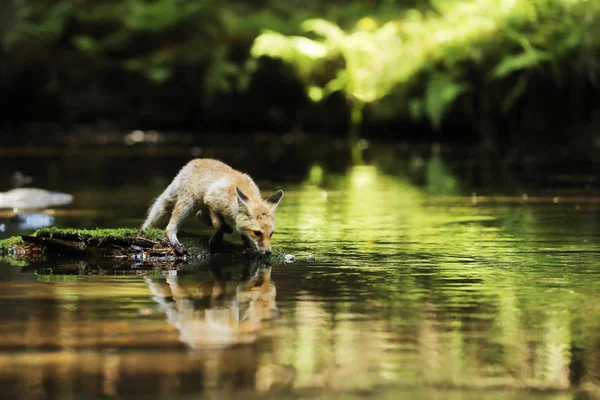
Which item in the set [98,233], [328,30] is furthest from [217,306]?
[328,30]

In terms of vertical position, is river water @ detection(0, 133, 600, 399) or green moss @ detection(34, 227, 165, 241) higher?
green moss @ detection(34, 227, 165, 241)

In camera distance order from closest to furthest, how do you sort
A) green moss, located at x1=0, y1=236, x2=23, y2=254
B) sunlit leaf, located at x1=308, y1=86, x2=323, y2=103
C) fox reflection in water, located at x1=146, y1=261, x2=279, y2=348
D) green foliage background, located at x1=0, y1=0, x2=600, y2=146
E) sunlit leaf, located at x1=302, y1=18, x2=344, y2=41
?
fox reflection in water, located at x1=146, y1=261, x2=279, y2=348 < green moss, located at x1=0, y1=236, x2=23, y2=254 < green foliage background, located at x1=0, y1=0, x2=600, y2=146 < sunlit leaf, located at x1=308, y1=86, x2=323, y2=103 < sunlit leaf, located at x1=302, y1=18, x2=344, y2=41

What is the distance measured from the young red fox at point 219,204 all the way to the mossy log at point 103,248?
0.14 m

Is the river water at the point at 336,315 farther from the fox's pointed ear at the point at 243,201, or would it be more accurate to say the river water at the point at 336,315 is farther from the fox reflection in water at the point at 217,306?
the fox's pointed ear at the point at 243,201

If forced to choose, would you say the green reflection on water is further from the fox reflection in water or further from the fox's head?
the fox's head

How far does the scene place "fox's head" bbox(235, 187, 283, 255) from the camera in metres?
9.04

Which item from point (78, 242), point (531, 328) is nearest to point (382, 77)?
point (78, 242)

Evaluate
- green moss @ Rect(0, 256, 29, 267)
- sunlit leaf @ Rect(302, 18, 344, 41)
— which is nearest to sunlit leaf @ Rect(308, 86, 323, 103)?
sunlit leaf @ Rect(302, 18, 344, 41)

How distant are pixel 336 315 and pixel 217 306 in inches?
31.5

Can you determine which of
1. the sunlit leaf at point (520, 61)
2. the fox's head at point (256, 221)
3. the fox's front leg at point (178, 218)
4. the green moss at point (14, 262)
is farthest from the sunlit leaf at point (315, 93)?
the fox's head at point (256, 221)

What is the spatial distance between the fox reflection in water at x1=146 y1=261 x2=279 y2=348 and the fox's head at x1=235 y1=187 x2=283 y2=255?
0.66 feet

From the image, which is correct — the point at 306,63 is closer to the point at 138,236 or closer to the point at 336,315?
the point at 138,236

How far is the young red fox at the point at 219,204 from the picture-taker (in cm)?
908

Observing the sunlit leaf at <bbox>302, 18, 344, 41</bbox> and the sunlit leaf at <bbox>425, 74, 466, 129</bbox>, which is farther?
the sunlit leaf at <bbox>302, 18, 344, 41</bbox>
